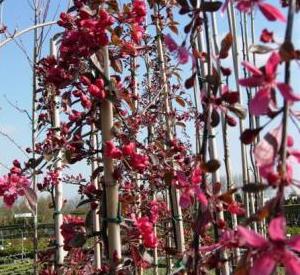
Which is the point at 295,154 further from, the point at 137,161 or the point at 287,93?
the point at 137,161

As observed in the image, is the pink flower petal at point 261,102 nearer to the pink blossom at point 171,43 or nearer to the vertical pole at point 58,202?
the pink blossom at point 171,43

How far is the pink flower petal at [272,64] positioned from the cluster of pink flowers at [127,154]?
2.42 feet

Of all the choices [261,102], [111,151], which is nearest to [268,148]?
[261,102]

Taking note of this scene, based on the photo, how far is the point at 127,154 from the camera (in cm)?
133

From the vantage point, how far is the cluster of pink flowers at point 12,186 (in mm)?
1225

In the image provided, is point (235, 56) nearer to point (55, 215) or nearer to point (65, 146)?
point (65, 146)

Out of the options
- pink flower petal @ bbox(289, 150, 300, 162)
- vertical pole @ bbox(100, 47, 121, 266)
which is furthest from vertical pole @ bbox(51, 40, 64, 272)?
pink flower petal @ bbox(289, 150, 300, 162)

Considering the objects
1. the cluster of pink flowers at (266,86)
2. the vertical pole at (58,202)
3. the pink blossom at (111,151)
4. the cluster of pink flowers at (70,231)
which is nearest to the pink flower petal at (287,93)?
the cluster of pink flowers at (266,86)

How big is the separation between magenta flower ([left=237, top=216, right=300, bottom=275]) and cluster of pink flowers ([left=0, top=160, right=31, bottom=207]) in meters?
0.82

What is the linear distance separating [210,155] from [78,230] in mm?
862


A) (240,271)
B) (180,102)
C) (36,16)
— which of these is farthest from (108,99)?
(36,16)

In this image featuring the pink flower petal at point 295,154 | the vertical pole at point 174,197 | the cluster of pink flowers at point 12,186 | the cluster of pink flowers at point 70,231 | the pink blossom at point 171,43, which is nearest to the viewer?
the pink flower petal at point 295,154

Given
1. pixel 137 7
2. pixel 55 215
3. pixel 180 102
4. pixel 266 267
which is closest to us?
pixel 266 267

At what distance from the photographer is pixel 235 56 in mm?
1951
